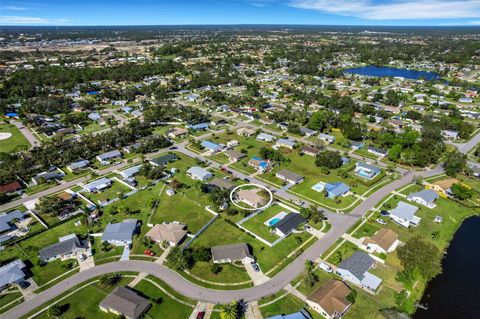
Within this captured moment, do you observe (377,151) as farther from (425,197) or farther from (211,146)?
(211,146)

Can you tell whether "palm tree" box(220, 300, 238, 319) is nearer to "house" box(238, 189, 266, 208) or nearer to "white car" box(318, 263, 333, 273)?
"white car" box(318, 263, 333, 273)

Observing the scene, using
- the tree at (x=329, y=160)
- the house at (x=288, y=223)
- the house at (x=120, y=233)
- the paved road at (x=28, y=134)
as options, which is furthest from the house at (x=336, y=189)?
the paved road at (x=28, y=134)

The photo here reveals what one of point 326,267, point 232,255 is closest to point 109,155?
point 232,255

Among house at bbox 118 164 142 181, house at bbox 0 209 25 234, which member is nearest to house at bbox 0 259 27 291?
house at bbox 0 209 25 234

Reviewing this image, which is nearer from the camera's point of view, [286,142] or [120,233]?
[120,233]

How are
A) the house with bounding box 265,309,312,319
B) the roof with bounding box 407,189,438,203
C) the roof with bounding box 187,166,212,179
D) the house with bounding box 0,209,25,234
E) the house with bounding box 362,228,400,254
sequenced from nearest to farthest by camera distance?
the house with bounding box 265,309,312,319 → the house with bounding box 362,228,400,254 → the house with bounding box 0,209,25,234 → the roof with bounding box 407,189,438,203 → the roof with bounding box 187,166,212,179

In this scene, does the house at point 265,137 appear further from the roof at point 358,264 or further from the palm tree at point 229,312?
the palm tree at point 229,312

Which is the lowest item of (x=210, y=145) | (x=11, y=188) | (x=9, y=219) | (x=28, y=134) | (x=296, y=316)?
(x=296, y=316)

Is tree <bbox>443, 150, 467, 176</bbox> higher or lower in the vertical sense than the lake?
higher
